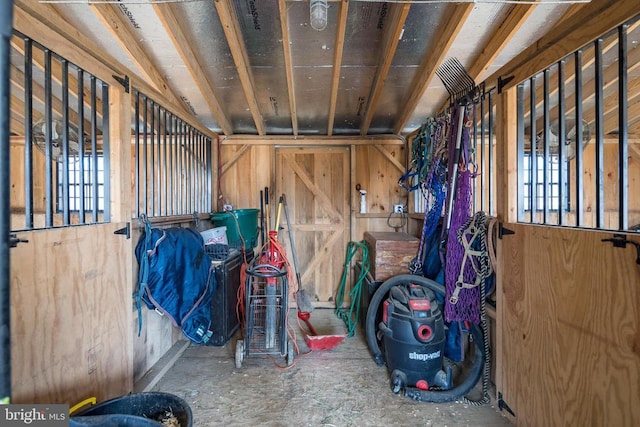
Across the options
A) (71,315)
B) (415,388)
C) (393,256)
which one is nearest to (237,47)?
(71,315)

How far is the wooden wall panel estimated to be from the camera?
1.32 meters

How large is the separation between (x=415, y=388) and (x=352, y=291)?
1.44 meters

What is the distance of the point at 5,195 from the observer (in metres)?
0.47

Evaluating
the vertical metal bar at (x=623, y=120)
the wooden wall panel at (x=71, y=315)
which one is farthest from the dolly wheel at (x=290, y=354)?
the vertical metal bar at (x=623, y=120)

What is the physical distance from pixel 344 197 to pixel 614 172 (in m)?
3.67

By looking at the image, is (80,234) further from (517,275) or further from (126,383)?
(517,275)

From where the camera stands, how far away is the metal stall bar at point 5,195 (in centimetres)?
46

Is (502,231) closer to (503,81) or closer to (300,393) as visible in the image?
(503,81)

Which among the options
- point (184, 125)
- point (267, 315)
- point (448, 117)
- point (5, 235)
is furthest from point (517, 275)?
point (184, 125)

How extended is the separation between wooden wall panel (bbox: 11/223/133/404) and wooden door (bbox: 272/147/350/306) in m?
2.36

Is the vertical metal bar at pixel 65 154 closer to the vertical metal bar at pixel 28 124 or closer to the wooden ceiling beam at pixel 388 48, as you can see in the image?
the vertical metal bar at pixel 28 124

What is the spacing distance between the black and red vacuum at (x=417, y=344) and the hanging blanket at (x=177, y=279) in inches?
60.0

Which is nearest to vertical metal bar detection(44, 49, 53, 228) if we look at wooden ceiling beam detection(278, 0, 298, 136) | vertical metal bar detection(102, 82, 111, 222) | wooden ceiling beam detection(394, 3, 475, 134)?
vertical metal bar detection(102, 82, 111, 222)

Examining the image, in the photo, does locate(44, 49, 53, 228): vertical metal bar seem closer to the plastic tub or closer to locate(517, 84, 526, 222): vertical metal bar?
the plastic tub
